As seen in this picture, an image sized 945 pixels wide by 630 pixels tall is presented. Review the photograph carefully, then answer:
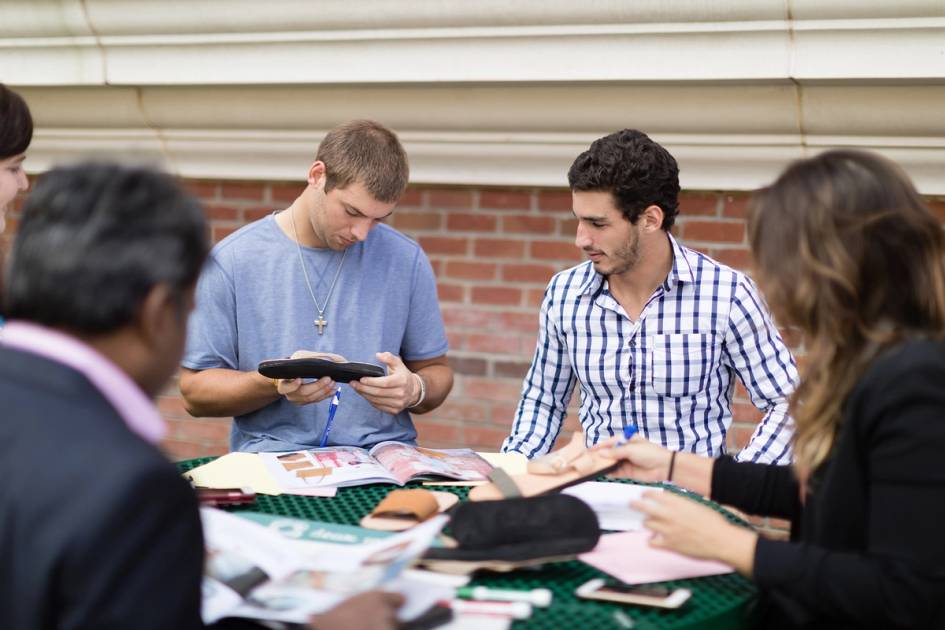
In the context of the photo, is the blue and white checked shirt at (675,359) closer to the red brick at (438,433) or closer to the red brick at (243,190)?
the red brick at (438,433)

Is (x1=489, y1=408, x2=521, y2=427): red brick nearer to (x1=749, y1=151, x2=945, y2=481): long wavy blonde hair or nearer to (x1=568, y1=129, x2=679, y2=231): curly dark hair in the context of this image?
(x1=568, y1=129, x2=679, y2=231): curly dark hair

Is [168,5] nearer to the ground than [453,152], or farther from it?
farther from it

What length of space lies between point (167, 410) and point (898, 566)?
3637 millimetres

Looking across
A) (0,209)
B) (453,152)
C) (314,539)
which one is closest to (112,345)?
(314,539)

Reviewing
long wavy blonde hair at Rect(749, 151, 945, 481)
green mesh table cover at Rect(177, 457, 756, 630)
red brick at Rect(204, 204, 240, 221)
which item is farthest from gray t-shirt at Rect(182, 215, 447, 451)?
long wavy blonde hair at Rect(749, 151, 945, 481)

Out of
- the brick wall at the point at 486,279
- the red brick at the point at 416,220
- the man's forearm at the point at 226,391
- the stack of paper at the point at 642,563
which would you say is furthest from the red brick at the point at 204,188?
the stack of paper at the point at 642,563

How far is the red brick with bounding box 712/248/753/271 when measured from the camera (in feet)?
11.1

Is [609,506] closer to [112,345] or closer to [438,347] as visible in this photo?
[112,345]

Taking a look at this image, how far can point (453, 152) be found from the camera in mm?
3662

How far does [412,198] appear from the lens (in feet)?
12.6

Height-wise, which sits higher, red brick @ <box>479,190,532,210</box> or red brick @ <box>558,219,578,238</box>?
red brick @ <box>479,190,532,210</box>

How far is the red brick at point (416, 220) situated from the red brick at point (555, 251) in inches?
16.2

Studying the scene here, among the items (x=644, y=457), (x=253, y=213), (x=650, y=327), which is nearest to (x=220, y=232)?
(x=253, y=213)

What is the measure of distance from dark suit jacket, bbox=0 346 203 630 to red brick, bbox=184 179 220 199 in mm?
3209
